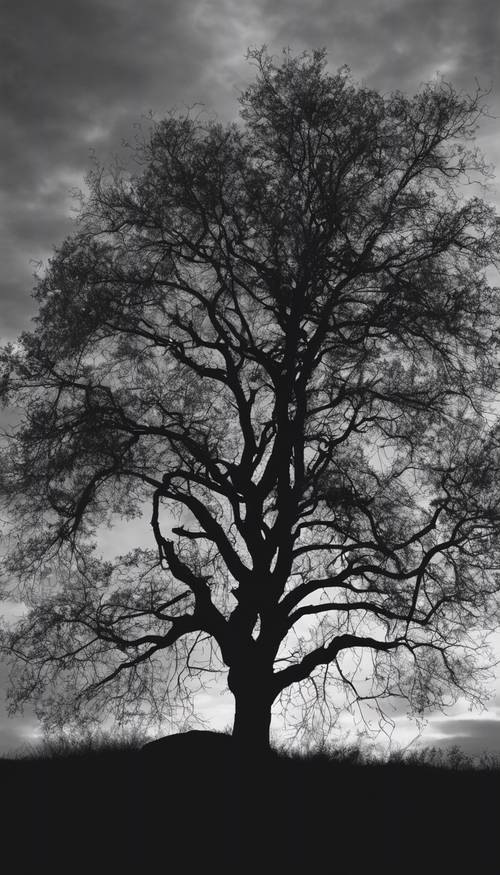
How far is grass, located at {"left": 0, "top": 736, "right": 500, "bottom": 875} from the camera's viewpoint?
27.8 feet

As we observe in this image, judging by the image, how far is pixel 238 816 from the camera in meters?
9.67

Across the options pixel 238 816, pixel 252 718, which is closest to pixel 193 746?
pixel 252 718

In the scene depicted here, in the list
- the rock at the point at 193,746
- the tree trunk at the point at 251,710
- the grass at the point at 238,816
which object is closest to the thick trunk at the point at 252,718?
the tree trunk at the point at 251,710

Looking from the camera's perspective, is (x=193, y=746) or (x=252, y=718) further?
(x=252, y=718)

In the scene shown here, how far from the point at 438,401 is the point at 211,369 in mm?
4637

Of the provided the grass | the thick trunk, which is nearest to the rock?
the grass

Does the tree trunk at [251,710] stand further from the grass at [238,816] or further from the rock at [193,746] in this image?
the grass at [238,816]

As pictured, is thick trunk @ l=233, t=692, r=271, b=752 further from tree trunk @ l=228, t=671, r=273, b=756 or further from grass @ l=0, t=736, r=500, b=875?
grass @ l=0, t=736, r=500, b=875

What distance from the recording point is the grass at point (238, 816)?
8477 millimetres

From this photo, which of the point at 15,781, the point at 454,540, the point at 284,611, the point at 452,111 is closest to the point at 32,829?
the point at 15,781

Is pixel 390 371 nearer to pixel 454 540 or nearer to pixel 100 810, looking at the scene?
pixel 454 540

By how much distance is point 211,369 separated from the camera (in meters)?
16.2

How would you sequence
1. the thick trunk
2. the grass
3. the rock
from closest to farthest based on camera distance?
the grass → the rock → the thick trunk

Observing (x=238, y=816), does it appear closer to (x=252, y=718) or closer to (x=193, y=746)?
(x=193, y=746)
